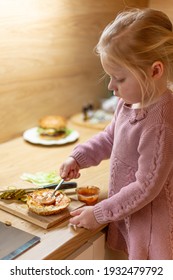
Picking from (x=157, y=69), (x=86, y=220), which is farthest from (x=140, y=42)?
(x=86, y=220)

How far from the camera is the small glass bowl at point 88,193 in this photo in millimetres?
1162

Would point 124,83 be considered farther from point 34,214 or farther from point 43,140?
point 43,140

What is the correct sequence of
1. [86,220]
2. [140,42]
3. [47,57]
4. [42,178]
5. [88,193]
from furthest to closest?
[47,57] → [42,178] → [88,193] → [86,220] → [140,42]

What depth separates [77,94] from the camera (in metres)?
1.97

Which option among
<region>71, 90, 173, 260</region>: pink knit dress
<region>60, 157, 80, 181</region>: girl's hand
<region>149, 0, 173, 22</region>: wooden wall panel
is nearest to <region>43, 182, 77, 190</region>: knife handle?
<region>60, 157, 80, 181</region>: girl's hand

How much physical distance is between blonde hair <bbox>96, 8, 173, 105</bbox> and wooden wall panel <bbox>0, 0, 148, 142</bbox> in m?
0.68

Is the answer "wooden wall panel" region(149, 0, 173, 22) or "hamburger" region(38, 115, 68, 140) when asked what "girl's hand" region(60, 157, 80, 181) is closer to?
"hamburger" region(38, 115, 68, 140)

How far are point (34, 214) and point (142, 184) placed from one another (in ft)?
0.94

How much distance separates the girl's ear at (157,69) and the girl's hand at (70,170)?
383 millimetres

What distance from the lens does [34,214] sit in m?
1.08
